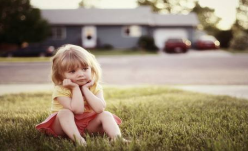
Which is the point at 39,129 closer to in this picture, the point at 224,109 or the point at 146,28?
the point at 224,109

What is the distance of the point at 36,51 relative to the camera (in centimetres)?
2003

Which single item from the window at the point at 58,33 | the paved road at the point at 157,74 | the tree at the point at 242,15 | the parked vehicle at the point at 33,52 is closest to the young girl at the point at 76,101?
the paved road at the point at 157,74

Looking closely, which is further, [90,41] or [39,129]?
[90,41]

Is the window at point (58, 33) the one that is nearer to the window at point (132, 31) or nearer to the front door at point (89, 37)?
the front door at point (89, 37)

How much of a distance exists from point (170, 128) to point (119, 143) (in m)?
0.81

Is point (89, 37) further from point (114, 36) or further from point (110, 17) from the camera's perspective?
point (110, 17)

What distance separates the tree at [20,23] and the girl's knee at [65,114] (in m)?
23.0

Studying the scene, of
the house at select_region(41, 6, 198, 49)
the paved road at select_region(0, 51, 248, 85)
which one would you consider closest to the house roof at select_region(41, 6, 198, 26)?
the house at select_region(41, 6, 198, 49)

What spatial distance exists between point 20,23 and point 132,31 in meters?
12.0

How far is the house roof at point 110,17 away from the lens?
29.9 metres

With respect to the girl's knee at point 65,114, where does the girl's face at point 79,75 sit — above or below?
above

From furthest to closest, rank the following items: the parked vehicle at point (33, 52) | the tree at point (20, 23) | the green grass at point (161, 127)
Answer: the tree at point (20, 23)
the parked vehicle at point (33, 52)
the green grass at point (161, 127)

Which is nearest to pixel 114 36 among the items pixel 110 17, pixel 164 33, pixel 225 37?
pixel 110 17

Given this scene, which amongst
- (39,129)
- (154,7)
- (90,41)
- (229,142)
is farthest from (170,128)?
(154,7)
